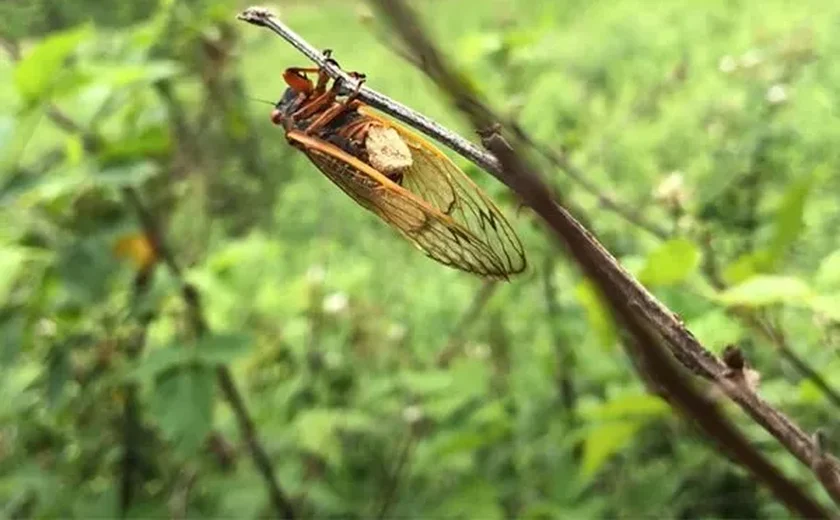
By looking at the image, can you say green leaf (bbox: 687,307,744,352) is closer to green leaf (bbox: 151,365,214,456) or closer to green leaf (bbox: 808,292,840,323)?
green leaf (bbox: 808,292,840,323)

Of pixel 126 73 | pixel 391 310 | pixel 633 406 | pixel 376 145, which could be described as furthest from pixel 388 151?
pixel 391 310

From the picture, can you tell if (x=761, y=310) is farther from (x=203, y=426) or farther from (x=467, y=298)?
(x=467, y=298)

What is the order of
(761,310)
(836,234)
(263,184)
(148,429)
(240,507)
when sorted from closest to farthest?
(761,310), (836,234), (240,507), (148,429), (263,184)

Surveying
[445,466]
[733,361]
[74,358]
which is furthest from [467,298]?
[733,361]

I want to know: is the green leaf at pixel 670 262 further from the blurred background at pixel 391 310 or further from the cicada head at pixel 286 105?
the cicada head at pixel 286 105

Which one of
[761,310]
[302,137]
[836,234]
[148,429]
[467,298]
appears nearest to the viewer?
[302,137]
